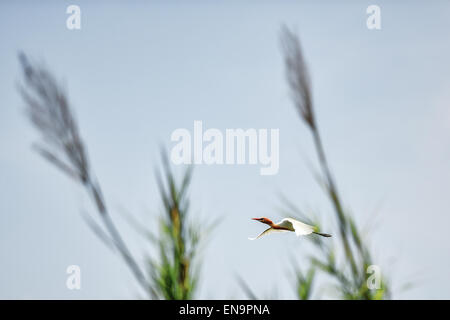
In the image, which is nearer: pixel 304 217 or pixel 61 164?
pixel 61 164

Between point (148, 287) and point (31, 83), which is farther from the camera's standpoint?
point (31, 83)

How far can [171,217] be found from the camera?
3.08 ft

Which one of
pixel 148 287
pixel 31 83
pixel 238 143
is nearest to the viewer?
pixel 148 287

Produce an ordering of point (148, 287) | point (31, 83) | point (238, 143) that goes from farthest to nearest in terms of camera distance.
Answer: point (238, 143) → point (31, 83) → point (148, 287)

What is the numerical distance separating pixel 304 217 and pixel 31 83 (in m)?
0.59

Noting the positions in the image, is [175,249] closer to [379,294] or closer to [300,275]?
[300,275]

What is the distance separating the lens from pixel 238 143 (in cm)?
120
